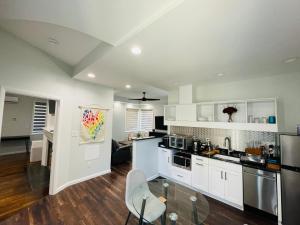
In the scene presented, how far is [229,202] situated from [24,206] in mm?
3926

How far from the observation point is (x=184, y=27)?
145 centimetres

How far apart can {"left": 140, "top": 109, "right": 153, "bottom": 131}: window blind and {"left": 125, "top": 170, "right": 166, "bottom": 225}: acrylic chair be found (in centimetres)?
575

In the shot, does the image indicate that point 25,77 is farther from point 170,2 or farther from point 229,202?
point 229,202

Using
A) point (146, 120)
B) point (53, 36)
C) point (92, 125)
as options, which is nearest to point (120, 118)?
point (146, 120)

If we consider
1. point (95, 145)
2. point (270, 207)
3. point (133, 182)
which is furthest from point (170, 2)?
point (95, 145)

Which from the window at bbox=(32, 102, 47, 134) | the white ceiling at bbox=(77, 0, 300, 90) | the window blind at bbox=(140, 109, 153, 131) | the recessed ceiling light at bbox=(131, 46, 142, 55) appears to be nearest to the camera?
the white ceiling at bbox=(77, 0, 300, 90)

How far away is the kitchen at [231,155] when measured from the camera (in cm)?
231

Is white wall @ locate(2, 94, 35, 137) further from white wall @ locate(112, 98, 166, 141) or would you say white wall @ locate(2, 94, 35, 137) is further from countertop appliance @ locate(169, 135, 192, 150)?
countertop appliance @ locate(169, 135, 192, 150)

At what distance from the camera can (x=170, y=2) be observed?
47.6 inches

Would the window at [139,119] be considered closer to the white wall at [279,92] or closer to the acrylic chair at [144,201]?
the white wall at [279,92]

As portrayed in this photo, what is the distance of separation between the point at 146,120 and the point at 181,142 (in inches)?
180

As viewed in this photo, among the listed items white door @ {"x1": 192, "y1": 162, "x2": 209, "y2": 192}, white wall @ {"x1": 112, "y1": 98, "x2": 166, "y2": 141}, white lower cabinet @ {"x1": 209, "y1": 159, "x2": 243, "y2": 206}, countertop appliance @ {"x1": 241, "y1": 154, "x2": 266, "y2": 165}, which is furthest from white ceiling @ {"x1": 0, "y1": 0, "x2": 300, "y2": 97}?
white wall @ {"x1": 112, "y1": 98, "x2": 166, "y2": 141}

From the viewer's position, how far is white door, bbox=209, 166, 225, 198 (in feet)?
9.28

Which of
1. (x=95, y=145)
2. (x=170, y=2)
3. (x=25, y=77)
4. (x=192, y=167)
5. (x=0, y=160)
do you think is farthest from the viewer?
(x=0, y=160)
